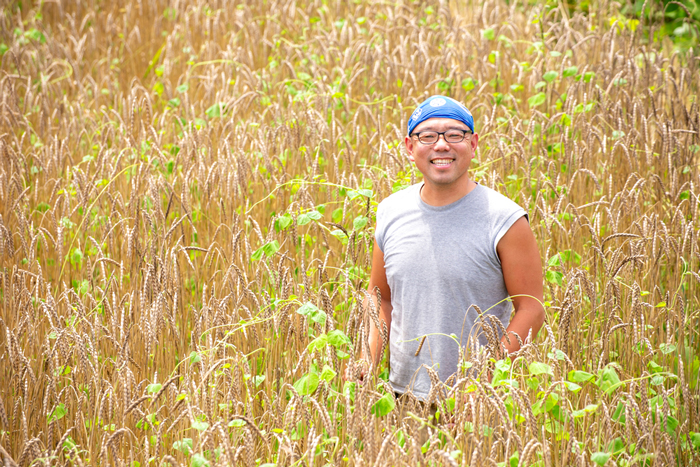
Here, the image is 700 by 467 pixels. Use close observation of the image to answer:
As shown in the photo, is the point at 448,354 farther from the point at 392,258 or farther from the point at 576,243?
the point at 576,243

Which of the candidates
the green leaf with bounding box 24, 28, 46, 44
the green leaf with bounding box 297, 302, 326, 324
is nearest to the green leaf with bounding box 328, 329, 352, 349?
the green leaf with bounding box 297, 302, 326, 324

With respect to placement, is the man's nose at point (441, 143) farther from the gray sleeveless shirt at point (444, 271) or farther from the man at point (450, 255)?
the gray sleeveless shirt at point (444, 271)

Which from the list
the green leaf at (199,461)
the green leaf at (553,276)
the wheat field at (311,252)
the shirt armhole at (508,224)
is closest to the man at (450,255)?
the shirt armhole at (508,224)

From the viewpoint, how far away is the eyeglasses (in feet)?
6.42

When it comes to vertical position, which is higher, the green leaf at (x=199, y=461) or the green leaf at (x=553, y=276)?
the green leaf at (x=553, y=276)

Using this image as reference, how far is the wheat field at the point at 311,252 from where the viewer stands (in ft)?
5.41

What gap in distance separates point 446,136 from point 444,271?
416mm

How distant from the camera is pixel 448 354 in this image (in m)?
1.96

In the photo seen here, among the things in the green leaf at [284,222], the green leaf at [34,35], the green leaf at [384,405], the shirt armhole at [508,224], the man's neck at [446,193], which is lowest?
the green leaf at [384,405]

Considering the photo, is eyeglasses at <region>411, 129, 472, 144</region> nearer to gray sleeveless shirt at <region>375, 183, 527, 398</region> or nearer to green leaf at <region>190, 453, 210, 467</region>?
gray sleeveless shirt at <region>375, 183, 527, 398</region>

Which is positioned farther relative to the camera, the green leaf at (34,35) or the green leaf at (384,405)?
the green leaf at (34,35)

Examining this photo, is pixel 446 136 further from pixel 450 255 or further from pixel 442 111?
pixel 450 255

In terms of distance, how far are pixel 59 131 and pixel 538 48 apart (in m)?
3.43

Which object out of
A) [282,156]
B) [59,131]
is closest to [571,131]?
[282,156]
